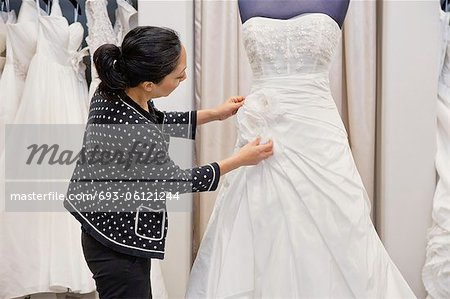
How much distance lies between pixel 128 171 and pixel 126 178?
18 millimetres

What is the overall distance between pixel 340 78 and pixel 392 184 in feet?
1.48

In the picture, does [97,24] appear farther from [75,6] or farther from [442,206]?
[442,206]

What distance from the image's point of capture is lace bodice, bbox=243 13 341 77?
4.20ft

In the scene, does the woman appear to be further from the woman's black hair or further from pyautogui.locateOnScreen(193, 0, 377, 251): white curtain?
pyautogui.locateOnScreen(193, 0, 377, 251): white curtain

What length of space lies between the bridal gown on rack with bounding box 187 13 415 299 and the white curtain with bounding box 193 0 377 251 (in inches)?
22.6

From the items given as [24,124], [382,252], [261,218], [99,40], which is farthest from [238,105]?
[24,124]

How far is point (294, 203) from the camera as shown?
124 cm

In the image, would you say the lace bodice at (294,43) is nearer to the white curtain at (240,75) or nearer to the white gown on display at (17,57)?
the white curtain at (240,75)

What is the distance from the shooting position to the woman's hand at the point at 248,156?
1.23 m

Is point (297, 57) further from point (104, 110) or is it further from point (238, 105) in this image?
point (104, 110)

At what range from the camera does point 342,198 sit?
1236mm

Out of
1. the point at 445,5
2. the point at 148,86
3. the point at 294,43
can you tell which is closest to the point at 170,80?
the point at 148,86

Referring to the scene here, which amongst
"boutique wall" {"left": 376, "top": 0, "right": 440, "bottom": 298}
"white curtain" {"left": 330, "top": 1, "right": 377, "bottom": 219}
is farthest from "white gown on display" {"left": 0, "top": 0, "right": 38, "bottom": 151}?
"boutique wall" {"left": 376, "top": 0, "right": 440, "bottom": 298}

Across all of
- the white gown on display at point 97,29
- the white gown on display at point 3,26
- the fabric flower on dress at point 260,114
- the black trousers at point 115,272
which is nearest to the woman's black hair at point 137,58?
the fabric flower on dress at point 260,114
